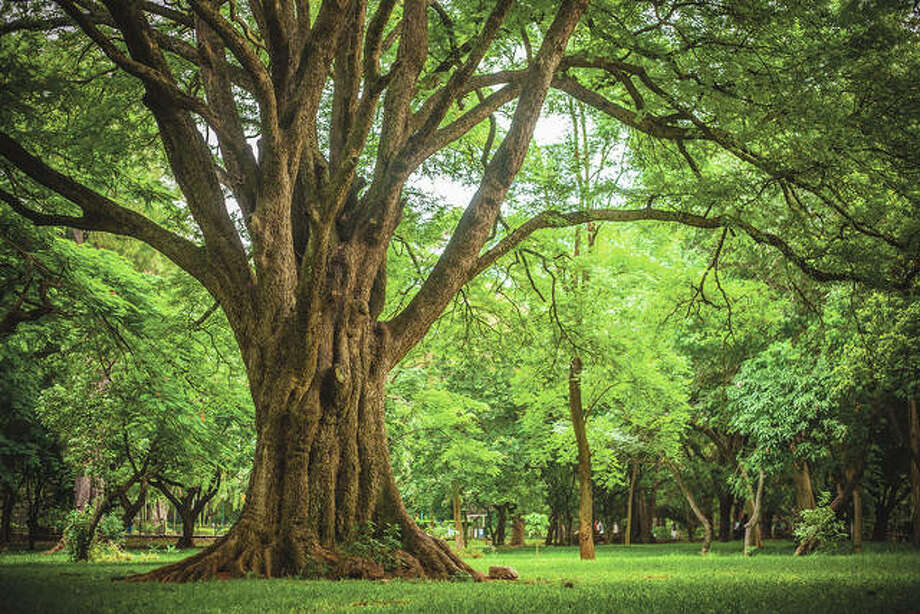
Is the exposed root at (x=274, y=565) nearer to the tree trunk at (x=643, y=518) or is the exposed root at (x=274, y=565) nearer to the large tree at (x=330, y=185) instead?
the large tree at (x=330, y=185)

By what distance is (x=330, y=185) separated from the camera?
781 centimetres

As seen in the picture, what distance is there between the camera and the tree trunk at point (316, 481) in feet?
28.3

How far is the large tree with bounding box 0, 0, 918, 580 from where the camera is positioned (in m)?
8.50

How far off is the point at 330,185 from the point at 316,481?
3.94 meters

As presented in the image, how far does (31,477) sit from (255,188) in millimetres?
23598

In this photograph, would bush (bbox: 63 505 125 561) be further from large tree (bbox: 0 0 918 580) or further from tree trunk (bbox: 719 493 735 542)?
tree trunk (bbox: 719 493 735 542)

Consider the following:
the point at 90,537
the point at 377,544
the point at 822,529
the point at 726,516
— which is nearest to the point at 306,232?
the point at 377,544

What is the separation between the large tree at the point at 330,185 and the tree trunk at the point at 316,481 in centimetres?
3

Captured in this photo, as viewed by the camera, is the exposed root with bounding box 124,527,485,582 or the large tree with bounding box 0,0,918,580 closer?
the exposed root with bounding box 124,527,485,582

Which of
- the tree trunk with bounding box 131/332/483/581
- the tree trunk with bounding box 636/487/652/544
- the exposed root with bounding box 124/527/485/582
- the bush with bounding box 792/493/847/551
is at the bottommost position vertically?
the tree trunk with bounding box 636/487/652/544

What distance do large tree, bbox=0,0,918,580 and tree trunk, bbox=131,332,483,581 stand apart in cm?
3

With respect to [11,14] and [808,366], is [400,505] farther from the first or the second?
[808,366]

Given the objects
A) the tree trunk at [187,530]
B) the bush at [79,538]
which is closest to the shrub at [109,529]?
the bush at [79,538]

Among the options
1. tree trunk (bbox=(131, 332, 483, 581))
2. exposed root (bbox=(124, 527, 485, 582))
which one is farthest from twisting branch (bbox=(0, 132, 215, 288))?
exposed root (bbox=(124, 527, 485, 582))
